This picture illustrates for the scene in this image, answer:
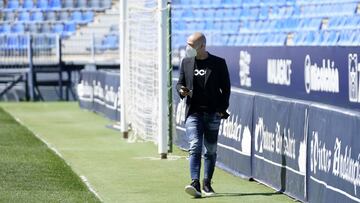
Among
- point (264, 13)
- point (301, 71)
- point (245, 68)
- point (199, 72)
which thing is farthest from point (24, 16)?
point (199, 72)

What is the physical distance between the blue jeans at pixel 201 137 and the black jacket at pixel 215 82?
138 millimetres

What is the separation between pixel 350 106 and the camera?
1712 centimetres

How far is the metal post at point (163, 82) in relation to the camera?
54.9ft

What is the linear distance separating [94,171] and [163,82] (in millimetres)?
2289

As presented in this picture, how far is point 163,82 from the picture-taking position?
55.2 ft

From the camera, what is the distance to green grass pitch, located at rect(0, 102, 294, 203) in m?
12.4

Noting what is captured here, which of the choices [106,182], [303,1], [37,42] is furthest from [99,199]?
[37,42]

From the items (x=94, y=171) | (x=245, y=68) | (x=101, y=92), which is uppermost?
(x=94, y=171)

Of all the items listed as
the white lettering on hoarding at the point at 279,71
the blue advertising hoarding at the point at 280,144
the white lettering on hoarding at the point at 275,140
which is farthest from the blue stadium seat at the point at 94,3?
the white lettering on hoarding at the point at 275,140

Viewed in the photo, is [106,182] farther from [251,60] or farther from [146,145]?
[251,60]

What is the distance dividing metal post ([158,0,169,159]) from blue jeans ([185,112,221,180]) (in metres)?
4.25

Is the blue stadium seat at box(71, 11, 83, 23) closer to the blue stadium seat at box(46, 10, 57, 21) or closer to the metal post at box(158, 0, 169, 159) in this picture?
the blue stadium seat at box(46, 10, 57, 21)

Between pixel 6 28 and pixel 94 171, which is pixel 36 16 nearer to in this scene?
pixel 6 28

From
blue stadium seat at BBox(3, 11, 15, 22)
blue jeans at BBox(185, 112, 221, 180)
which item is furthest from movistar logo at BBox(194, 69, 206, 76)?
blue stadium seat at BBox(3, 11, 15, 22)
